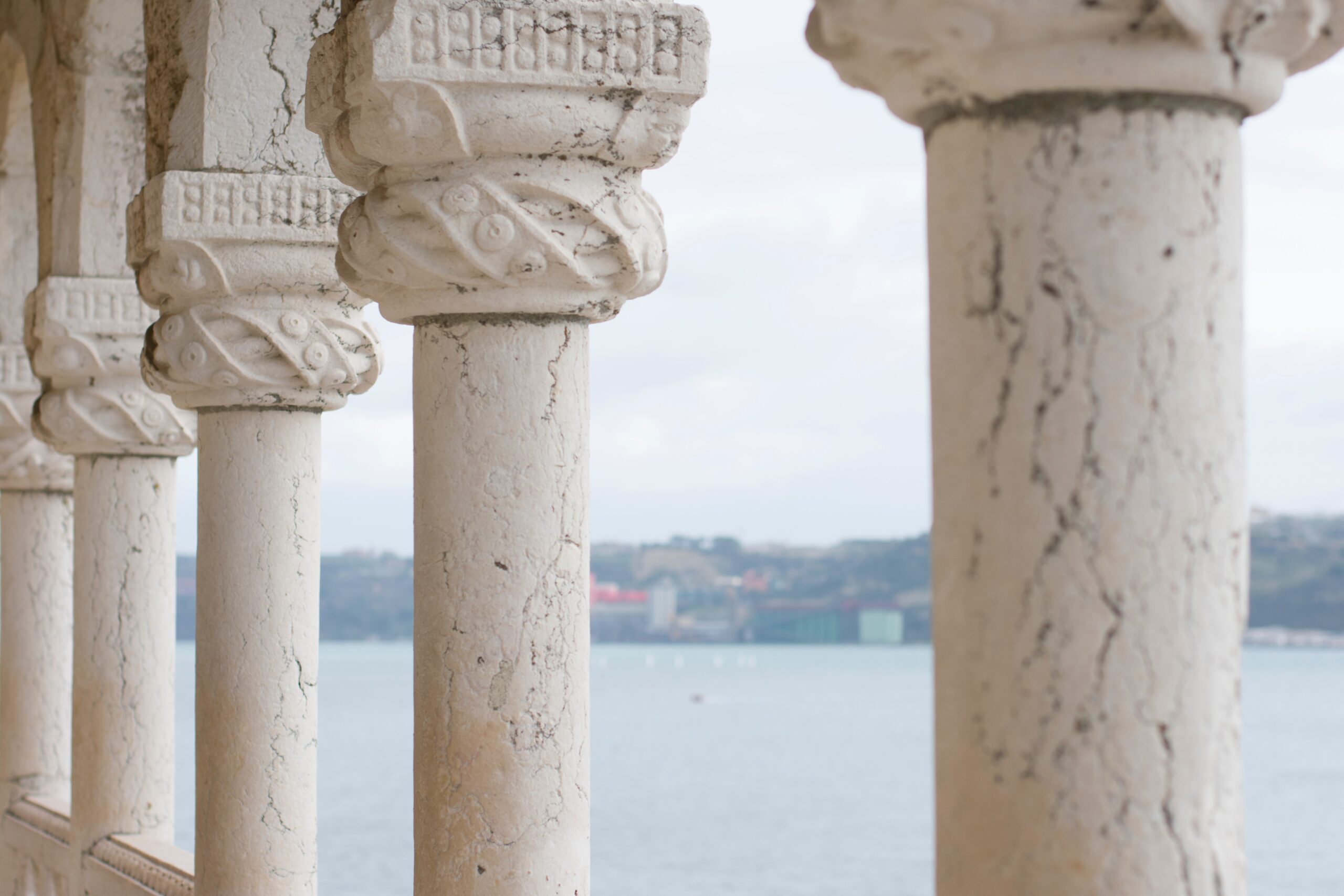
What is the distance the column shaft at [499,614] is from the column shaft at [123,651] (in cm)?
363

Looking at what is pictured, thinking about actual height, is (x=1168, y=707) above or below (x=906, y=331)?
below

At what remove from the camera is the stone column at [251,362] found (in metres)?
5.34

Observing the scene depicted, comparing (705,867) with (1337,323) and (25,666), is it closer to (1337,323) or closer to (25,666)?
(25,666)

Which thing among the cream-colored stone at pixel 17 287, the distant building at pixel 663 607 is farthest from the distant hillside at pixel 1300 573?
the cream-colored stone at pixel 17 287

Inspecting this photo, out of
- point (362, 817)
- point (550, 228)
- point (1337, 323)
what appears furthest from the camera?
point (1337, 323)

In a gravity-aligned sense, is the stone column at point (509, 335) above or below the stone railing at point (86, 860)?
above

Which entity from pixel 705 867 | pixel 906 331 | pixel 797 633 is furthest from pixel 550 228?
pixel 906 331

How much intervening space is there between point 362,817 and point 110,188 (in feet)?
161

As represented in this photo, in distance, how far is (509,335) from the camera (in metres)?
3.87

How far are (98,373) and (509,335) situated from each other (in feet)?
13.1

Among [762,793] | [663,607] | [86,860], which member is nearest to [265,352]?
[86,860]

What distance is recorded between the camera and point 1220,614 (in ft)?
6.95

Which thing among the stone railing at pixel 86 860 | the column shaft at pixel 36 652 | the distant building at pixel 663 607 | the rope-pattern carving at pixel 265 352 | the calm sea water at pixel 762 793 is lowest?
the calm sea water at pixel 762 793

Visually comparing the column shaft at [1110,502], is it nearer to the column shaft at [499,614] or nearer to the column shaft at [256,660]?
the column shaft at [499,614]
